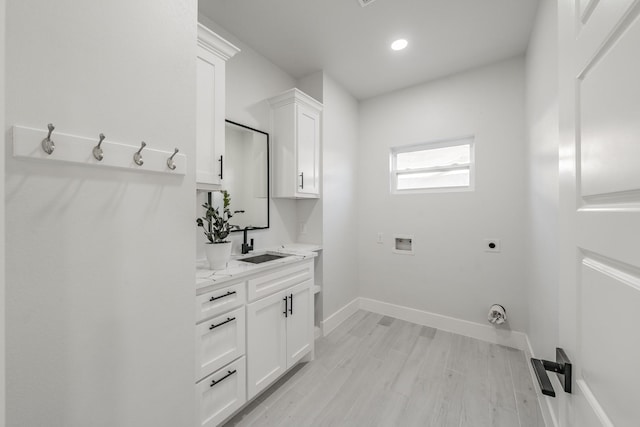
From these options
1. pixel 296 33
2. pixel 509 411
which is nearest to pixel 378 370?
pixel 509 411

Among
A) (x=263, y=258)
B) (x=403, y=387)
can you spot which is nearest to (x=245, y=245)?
(x=263, y=258)

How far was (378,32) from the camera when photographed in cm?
213

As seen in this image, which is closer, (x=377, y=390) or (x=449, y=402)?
(x=449, y=402)

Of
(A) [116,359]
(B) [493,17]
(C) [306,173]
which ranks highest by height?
(B) [493,17]

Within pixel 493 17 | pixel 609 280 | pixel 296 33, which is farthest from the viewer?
pixel 296 33

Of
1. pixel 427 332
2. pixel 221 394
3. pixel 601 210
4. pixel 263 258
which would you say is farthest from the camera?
pixel 427 332

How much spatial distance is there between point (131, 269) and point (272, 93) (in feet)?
7.04

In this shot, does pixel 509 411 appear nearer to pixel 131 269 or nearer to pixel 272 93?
pixel 131 269

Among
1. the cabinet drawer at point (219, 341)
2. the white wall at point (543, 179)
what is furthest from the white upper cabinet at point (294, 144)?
the white wall at point (543, 179)

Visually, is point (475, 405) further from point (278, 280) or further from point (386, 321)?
point (278, 280)

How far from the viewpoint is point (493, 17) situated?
1.95 meters

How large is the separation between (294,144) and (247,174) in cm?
52

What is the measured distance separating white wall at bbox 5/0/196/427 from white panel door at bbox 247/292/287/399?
482 mm

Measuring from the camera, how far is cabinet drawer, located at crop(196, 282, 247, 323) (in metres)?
1.35
